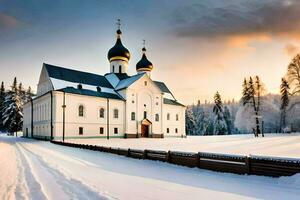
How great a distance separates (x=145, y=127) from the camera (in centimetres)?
5041

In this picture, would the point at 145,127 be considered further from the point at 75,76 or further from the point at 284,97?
the point at 284,97

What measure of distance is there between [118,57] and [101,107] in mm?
14681

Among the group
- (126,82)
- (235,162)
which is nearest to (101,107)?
(126,82)

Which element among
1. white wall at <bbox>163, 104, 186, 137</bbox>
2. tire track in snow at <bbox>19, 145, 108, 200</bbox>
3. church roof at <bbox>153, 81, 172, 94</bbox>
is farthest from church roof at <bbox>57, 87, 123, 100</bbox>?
tire track in snow at <bbox>19, 145, 108, 200</bbox>

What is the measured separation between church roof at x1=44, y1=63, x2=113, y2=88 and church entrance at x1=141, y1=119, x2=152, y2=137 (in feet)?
31.7

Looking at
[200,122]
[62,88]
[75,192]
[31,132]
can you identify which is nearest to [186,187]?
[75,192]

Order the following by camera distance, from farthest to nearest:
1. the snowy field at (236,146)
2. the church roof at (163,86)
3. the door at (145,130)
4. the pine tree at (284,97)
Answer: the church roof at (163,86) → the door at (145,130) → the pine tree at (284,97) → the snowy field at (236,146)

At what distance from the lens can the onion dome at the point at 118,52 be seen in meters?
55.0

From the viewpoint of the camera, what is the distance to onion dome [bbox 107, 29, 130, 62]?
5497 centimetres

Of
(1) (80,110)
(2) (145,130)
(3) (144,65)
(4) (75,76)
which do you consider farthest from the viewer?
(3) (144,65)

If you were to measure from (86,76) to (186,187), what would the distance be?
139 feet

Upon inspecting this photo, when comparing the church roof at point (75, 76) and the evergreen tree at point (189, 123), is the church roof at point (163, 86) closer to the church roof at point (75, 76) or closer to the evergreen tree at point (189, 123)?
the evergreen tree at point (189, 123)

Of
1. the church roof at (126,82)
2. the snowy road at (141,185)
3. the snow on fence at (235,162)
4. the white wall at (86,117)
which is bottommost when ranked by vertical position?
the snowy road at (141,185)

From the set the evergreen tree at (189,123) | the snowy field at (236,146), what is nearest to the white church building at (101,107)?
the snowy field at (236,146)
